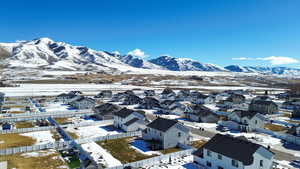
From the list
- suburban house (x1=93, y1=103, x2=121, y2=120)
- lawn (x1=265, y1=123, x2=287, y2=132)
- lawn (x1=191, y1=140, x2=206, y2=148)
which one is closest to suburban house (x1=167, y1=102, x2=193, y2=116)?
suburban house (x1=93, y1=103, x2=121, y2=120)

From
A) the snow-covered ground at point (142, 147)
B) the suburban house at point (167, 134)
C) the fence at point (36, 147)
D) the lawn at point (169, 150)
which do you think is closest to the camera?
the fence at point (36, 147)

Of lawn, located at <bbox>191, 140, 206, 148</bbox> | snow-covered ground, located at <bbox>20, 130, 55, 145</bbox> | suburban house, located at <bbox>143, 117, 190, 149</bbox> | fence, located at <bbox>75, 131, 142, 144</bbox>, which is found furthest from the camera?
snow-covered ground, located at <bbox>20, 130, 55, 145</bbox>

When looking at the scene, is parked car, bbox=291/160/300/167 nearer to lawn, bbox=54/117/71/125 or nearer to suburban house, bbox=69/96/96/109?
lawn, bbox=54/117/71/125

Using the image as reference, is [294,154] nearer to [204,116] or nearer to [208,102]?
[204,116]

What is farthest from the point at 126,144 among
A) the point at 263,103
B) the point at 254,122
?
the point at 263,103

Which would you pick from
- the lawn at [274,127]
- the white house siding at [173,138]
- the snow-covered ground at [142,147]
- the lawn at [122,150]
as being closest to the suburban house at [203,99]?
the lawn at [274,127]

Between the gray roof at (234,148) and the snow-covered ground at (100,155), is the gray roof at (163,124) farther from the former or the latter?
the snow-covered ground at (100,155)

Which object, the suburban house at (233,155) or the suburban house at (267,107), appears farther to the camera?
the suburban house at (267,107)
